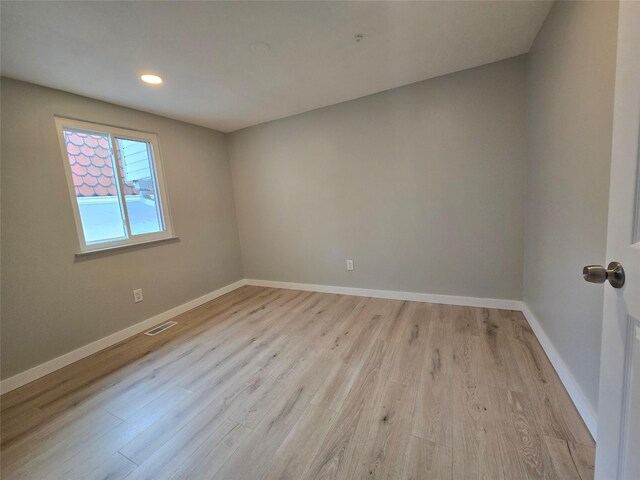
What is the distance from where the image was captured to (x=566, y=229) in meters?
1.48

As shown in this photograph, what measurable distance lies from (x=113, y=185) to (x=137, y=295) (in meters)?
1.10

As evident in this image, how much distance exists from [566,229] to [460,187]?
113 centimetres

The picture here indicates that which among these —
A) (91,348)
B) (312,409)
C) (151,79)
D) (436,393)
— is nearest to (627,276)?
(436,393)

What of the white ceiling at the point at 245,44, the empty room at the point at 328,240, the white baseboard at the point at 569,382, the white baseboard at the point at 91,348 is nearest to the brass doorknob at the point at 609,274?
the empty room at the point at 328,240

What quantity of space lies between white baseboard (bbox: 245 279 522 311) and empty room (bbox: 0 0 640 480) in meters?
0.02

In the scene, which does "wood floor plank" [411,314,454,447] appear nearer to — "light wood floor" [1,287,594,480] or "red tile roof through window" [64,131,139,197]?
"light wood floor" [1,287,594,480]

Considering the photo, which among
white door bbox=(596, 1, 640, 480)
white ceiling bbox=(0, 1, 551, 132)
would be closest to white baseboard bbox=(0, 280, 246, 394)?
white ceiling bbox=(0, 1, 551, 132)

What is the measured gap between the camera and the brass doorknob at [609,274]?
0.62m

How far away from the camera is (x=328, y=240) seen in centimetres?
328

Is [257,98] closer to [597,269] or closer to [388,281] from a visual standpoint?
[388,281]

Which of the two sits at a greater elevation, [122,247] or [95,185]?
[95,185]

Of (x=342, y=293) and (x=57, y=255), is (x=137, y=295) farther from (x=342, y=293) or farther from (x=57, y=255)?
(x=342, y=293)

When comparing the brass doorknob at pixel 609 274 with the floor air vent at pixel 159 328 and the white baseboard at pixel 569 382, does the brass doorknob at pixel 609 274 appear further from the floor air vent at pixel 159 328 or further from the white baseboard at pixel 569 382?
the floor air vent at pixel 159 328

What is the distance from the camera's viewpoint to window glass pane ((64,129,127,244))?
2293mm
